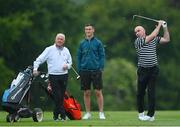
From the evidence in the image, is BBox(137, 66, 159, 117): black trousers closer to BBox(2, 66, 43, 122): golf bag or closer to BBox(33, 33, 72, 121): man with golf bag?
BBox(33, 33, 72, 121): man with golf bag

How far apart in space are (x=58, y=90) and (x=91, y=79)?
93cm

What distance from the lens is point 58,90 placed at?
2078 centimetres

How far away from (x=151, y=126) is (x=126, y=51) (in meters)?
65.3

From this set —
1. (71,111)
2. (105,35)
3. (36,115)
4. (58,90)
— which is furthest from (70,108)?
(105,35)

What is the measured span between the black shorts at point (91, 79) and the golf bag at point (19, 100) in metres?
1.28

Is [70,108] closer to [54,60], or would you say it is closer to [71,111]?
[71,111]

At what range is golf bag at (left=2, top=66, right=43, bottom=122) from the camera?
66.5 feet

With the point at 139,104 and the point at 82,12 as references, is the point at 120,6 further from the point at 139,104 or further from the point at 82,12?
the point at 139,104

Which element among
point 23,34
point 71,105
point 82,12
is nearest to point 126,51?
point 82,12

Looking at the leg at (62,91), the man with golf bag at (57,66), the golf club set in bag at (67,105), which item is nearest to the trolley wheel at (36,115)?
the man with golf bag at (57,66)

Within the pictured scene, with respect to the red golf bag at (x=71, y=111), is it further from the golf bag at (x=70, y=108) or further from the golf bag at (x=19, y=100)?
the golf bag at (x=19, y=100)

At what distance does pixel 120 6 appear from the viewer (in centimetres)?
8881

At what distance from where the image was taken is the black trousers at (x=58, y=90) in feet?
68.0

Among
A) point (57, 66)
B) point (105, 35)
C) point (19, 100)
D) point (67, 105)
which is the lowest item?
point (105, 35)
